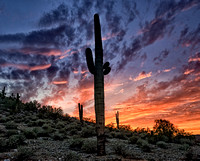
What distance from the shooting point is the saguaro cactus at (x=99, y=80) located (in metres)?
9.19

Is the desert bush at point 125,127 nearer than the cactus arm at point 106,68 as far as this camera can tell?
No

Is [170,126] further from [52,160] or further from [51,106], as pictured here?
[51,106]

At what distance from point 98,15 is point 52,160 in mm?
9445

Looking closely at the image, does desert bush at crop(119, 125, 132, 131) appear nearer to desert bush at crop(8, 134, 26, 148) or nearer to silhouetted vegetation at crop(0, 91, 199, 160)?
silhouetted vegetation at crop(0, 91, 199, 160)

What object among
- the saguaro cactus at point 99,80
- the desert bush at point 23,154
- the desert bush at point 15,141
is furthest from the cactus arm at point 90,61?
the desert bush at point 15,141

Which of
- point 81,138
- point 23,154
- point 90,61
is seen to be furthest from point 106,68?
point 23,154

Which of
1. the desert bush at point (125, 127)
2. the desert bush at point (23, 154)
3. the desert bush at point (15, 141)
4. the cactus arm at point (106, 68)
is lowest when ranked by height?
the desert bush at point (23, 154)

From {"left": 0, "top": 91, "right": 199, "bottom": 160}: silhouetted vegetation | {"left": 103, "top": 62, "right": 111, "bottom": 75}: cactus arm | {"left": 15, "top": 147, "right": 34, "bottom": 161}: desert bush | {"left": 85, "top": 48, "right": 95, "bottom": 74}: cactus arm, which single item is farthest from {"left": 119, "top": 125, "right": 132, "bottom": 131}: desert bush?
{"left": 15, "top": 147, "right": 34, "bottom": 161}: desert bush

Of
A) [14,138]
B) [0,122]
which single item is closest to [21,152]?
[14,138]

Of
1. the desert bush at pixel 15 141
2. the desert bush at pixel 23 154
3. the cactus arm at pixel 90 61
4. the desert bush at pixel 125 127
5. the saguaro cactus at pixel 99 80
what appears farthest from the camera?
the desert bush at pixel 125 127

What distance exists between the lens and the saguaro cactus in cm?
919

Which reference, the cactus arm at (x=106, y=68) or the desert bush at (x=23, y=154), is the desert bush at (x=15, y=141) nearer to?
the desert bush at (x=23, y=154)

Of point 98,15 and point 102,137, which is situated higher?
point 98,15

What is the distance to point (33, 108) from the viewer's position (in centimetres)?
3438
